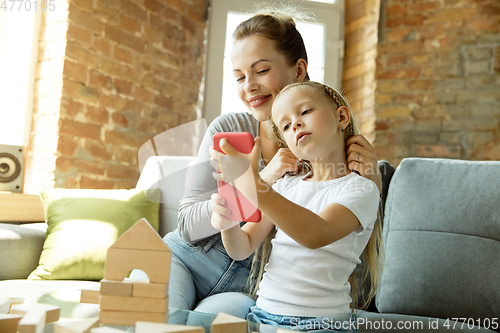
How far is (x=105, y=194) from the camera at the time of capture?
1.83 meters

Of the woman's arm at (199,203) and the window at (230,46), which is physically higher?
the window at (230,46)

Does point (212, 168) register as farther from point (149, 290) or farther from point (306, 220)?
point (149, 290)

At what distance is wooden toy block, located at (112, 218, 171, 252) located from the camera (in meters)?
0.60

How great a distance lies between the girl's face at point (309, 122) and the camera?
94cm

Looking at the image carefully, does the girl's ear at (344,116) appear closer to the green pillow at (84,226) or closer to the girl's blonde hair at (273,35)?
the girl's blonde hair at (273,35)

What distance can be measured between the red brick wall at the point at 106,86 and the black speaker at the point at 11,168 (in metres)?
0.06

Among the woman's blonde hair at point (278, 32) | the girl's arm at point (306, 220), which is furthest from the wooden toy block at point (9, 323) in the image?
the woman's blonde hair at point (278, 32)

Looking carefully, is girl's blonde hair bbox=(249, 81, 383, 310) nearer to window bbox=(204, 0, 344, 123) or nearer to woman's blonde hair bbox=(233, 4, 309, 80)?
woman's blonde hair bbox=(233, 4, 309, 80)

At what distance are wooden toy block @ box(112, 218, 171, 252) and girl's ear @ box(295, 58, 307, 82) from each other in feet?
2.82

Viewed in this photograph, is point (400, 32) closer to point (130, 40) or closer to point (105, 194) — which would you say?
point (130, 40)

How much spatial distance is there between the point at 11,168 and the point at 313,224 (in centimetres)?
201

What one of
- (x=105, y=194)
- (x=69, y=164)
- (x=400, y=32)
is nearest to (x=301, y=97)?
(x=105, y=194)

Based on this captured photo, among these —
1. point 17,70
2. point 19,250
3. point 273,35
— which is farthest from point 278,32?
point 17,70

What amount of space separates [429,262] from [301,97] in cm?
73
